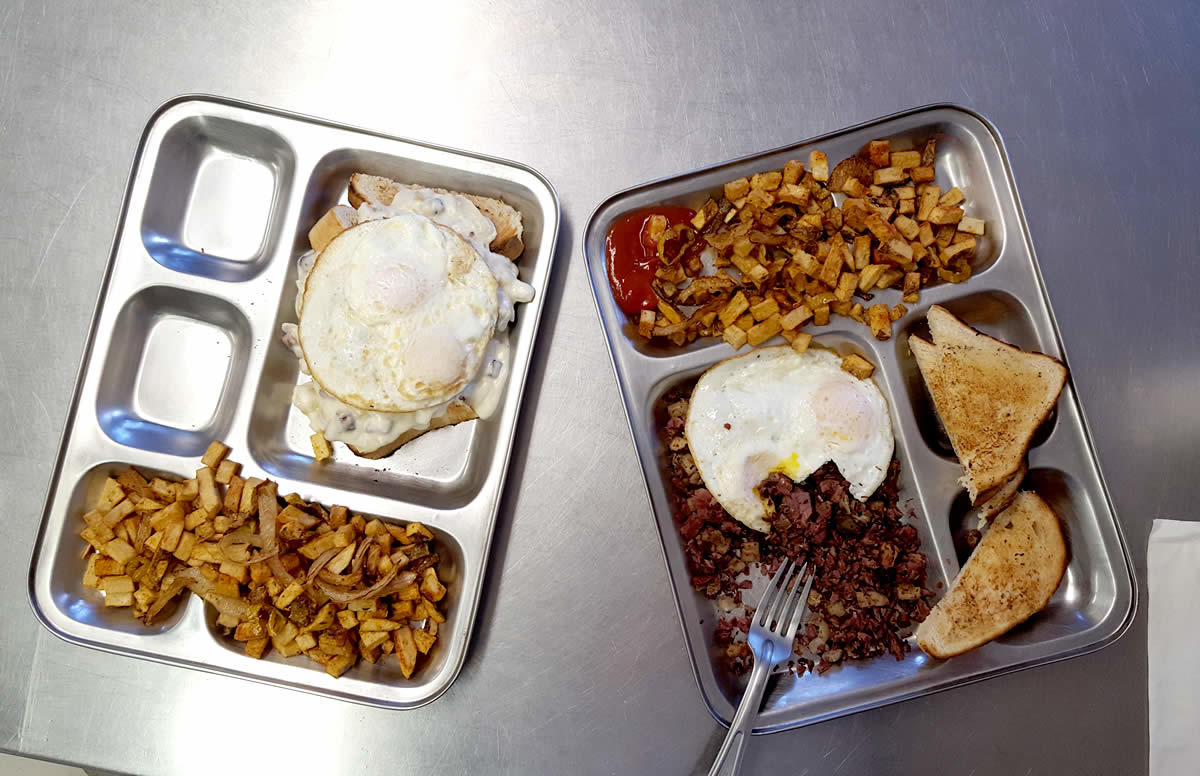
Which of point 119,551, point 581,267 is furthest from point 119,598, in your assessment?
point 581,267

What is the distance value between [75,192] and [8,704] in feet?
5.69

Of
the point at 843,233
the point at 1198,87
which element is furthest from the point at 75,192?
the point at 1198,87

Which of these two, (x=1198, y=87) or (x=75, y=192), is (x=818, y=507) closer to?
(x=1198, y=87)

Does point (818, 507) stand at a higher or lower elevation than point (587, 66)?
lower

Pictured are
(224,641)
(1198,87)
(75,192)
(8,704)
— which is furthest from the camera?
(1198,87)

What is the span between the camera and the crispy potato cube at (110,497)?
81.5 inches

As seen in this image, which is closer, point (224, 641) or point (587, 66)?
point (224, 641)

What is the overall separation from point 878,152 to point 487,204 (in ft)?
4.17

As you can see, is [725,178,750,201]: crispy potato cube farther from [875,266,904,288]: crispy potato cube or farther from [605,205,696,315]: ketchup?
[875,266,904,288]: crispy potato cube

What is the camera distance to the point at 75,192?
94.0 inches

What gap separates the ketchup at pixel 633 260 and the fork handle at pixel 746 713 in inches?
46.2

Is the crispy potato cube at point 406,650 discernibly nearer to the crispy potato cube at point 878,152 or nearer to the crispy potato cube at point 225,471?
the crispy potato cube at point 225,471

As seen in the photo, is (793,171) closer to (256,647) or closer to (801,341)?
(801,341)

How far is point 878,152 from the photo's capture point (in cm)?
218
